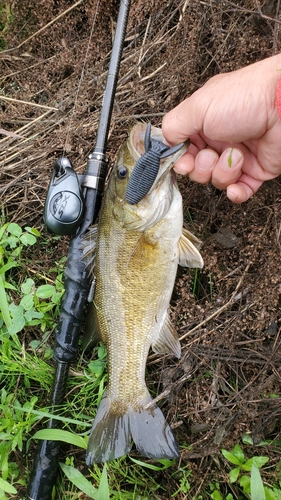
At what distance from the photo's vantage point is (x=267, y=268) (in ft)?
8.59

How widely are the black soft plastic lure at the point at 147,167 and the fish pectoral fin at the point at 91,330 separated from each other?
2.89ft

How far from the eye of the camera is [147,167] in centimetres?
212

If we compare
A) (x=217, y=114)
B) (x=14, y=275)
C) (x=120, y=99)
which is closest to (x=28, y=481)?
(x=14, y=275)

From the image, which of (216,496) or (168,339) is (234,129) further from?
(216,496)

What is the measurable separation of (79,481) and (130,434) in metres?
0.56

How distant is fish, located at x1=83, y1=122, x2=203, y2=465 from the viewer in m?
2.40

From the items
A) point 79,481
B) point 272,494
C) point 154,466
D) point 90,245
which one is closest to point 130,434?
point 154,466

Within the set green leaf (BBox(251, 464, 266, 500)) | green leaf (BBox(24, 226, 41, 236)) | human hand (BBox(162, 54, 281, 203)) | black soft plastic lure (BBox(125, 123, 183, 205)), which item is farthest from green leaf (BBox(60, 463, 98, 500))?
human hand (BBox(162, 54, 281, 203))

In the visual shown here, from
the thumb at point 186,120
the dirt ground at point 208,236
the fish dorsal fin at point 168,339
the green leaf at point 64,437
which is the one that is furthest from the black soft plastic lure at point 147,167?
the green leaf at point 64,437

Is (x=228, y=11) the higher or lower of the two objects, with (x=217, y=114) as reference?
higher

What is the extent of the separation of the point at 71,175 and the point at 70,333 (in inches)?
39.7

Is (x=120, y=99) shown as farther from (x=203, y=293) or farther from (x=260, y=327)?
(x=260, y=327)

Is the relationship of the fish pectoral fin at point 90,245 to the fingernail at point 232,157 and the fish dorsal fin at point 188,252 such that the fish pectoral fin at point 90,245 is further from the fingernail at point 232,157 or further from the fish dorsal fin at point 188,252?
the fingernail at point 232,157

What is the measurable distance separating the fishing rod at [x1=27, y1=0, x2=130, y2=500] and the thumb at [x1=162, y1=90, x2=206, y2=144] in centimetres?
57
